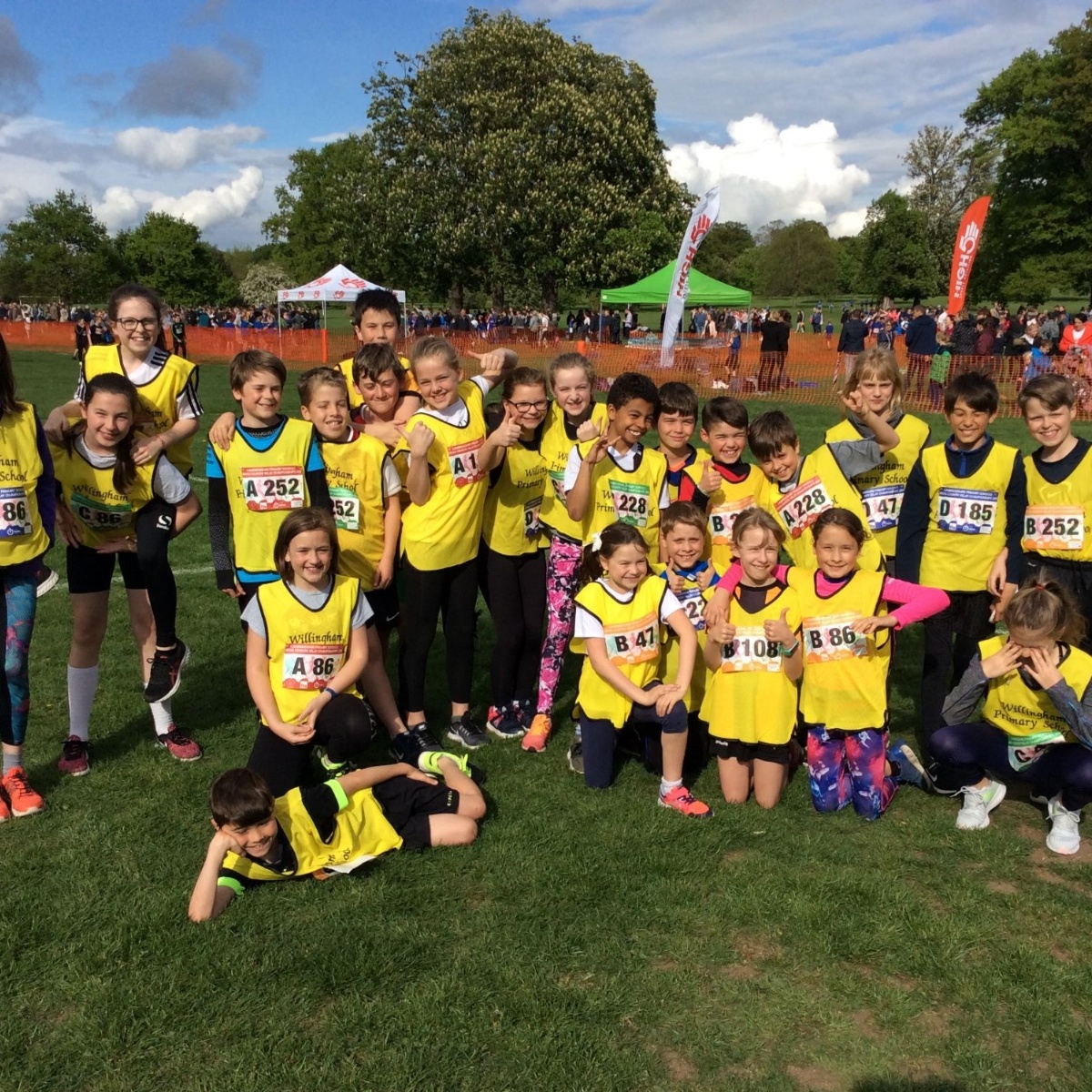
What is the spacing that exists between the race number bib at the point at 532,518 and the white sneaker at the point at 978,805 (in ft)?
7.86

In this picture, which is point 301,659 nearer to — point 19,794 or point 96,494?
point 96,494

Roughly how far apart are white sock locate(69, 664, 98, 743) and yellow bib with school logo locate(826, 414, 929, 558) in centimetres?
395

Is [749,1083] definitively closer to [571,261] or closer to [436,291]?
[571,261]

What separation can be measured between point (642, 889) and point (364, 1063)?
1254 millimetres

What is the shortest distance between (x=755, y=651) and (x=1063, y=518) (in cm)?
157

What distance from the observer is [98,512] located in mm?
4270

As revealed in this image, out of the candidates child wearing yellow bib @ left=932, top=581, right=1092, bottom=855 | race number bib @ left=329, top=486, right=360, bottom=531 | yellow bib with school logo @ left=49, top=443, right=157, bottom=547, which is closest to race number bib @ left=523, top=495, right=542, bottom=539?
race number bib @ left=329, top=486, right=360, bottom=531

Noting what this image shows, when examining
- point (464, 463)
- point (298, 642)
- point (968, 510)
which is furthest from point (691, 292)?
point (298, 642)

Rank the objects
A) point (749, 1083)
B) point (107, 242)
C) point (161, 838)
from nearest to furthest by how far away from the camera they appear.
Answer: point (749, 1083)
point (161, 838)
point (107, 242)

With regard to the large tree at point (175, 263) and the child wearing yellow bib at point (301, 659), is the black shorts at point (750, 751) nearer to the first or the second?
the child wearing yellow bib at point (301, 659)

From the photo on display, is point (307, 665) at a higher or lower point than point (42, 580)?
lower

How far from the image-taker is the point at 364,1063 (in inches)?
105

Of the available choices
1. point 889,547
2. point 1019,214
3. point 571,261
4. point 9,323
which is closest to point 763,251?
point 1019,214

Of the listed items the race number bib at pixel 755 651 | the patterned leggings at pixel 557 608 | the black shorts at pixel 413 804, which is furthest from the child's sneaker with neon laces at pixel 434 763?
the race number bib at pixel 755 651
